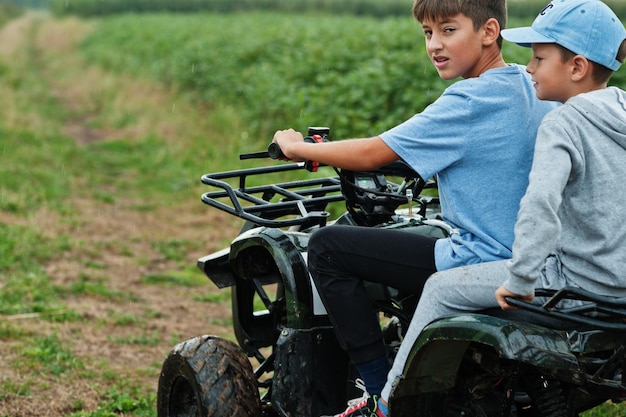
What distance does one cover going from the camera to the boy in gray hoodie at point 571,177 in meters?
2.53

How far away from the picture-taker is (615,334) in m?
2.62

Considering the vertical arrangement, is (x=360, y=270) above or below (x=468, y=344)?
above

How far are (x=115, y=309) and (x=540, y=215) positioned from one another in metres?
4.60

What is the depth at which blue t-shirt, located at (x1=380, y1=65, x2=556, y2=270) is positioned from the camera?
2992 millimetres

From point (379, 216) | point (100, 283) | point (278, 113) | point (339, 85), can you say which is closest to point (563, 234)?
point (379, 216)

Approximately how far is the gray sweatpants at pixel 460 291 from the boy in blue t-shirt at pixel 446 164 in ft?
0.49

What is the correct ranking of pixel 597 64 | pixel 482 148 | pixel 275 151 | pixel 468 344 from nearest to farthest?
1. pixel 597 64
2. pixel 468 344
3. pixel 482 148
4. pixel 275 151

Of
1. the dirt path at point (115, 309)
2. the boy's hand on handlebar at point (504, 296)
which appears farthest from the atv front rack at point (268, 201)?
the dirt path at point (115, 309)

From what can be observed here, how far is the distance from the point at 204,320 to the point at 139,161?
646 cm

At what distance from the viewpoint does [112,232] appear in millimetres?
8891

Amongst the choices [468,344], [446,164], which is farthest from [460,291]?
[446,164]

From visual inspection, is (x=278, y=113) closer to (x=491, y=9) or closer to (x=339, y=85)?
(x=339, y=85)

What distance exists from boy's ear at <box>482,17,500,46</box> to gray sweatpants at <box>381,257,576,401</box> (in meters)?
0.80

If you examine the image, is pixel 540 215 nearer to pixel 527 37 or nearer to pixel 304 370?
pixel 527 37
